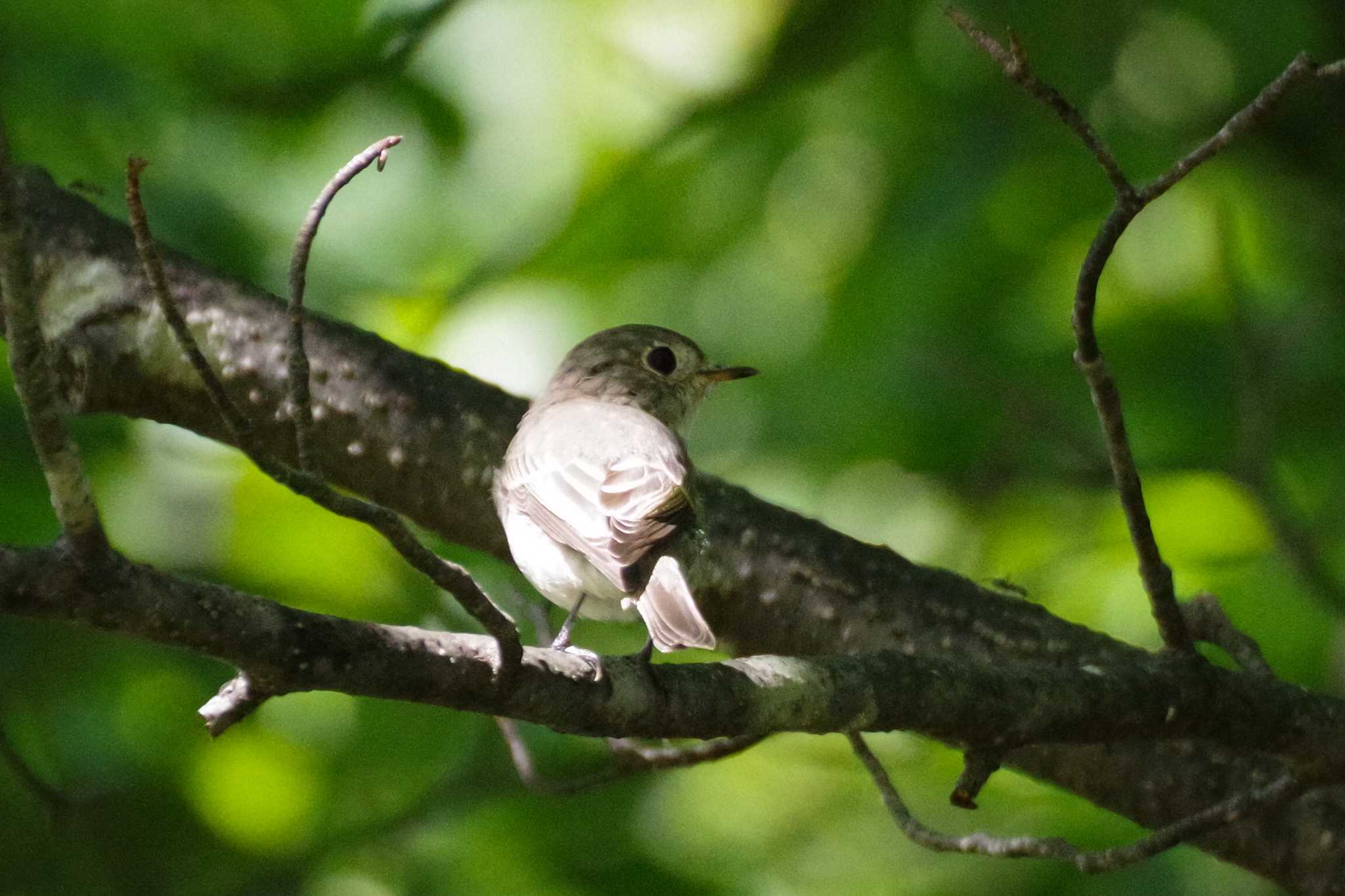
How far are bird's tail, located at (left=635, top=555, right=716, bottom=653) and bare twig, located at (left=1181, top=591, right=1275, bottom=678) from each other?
1.29 m

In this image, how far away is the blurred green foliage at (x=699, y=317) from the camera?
4.13 m

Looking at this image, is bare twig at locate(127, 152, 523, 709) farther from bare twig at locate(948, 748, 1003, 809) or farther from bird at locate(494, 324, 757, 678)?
bare twig at locate(948, 748, 1003, 809)

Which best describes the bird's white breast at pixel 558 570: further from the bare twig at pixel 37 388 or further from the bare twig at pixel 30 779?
the bare twig at pixel 37 388

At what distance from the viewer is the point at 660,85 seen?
438cm

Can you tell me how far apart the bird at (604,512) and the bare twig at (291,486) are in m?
0.78

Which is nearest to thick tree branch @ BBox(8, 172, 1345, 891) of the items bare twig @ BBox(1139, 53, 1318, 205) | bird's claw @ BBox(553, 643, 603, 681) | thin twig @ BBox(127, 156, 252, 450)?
bird's claw @ BBox(553, 643, 603, 681)

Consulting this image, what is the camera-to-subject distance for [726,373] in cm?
420

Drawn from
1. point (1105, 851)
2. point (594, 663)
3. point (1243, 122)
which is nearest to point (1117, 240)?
point (1243, 122)

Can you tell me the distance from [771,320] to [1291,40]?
1.64 meters

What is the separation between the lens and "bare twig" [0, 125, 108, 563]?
1505 mm

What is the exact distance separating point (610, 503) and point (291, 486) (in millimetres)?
1625

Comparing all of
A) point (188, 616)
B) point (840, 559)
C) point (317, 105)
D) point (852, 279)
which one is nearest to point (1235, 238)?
point (852, 279)

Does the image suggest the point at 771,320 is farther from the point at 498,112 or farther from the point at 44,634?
the point at 44,634

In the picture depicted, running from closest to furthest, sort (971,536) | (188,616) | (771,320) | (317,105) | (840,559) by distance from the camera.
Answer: (188,616) < (840,559) < (317,105) < (771,320) < (971,536)
